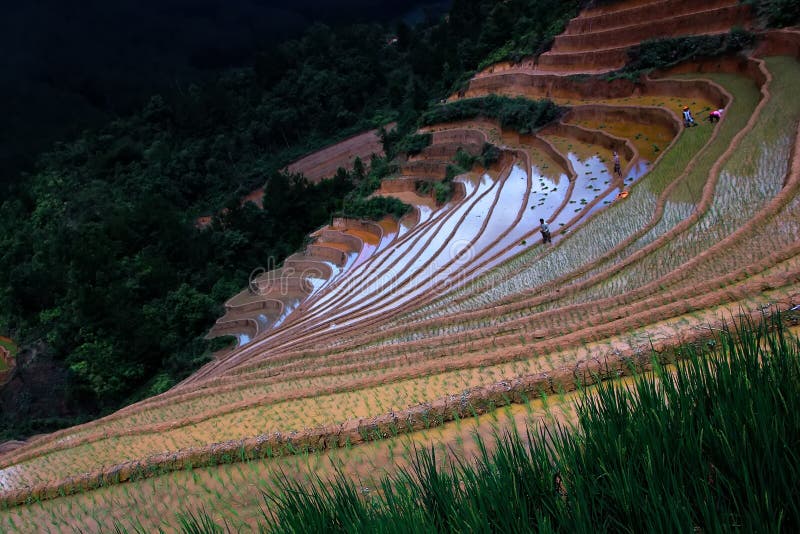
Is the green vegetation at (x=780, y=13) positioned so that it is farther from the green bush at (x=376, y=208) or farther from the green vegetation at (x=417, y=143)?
the green vegetation at (x=417, y=143)

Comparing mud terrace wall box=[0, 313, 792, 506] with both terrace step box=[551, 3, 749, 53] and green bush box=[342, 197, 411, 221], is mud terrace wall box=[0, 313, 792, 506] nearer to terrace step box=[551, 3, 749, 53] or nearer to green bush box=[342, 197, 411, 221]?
terrace step box=[551, 3, 749, 53]

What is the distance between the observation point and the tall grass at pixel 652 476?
2.22 m

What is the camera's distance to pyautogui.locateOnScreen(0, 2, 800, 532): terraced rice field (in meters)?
5.05

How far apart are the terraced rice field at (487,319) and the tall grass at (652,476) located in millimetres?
1228

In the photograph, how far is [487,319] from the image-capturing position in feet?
28.1

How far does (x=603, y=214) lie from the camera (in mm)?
11773

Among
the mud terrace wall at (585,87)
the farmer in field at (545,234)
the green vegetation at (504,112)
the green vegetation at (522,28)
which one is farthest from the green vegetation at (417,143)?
the farmer in field at (545,234)

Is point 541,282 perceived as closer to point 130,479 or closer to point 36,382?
point 130,479

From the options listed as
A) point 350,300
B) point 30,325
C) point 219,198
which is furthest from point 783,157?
point 219,198

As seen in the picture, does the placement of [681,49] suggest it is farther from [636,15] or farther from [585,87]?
[585,87]

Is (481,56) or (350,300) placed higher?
(481,56)

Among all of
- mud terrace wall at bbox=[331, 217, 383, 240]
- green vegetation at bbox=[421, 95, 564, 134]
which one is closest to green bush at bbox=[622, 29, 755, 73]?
green vegetation at bbox=[421, 95, 564, 134]

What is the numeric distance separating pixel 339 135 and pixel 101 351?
32050 millimetres

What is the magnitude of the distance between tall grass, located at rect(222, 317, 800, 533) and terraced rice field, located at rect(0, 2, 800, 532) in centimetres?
123
